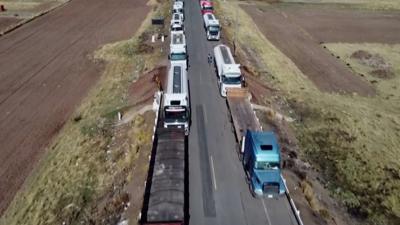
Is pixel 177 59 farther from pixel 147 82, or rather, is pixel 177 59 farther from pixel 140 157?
pixel 140 157

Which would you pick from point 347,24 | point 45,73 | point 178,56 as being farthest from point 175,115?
point 347,24

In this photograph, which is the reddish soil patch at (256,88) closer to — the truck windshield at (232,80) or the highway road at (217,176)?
the truck windshield at (232,80)

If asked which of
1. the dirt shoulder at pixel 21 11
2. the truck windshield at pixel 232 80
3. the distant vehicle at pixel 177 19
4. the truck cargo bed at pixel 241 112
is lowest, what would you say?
the dirt shoulder at pixel 21 11

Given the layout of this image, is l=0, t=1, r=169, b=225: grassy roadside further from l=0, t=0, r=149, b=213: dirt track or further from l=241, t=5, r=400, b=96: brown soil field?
l=241, t=5, r=400, b=96: brown soil field

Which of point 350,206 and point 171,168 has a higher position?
point 171,168

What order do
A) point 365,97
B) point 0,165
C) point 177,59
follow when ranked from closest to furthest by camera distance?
1. point 0,165
2. point 177,59
3. point 365,97

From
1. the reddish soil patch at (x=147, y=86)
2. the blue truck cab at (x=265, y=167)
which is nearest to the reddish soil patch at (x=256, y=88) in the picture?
the reddish soil patch at (x=147, y=86)

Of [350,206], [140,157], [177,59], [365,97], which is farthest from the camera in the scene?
[365,97]

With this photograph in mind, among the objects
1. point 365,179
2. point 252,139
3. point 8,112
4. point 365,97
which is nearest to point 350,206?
point 365,179

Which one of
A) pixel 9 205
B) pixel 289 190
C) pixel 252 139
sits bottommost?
pixel 9 205
